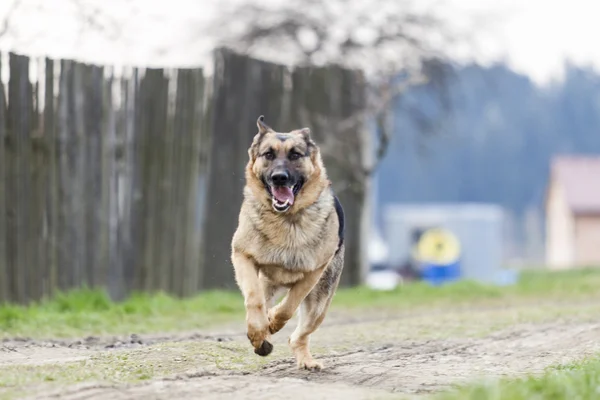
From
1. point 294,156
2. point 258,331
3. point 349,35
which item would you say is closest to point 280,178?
point 294,156

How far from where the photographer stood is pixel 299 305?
274 inches

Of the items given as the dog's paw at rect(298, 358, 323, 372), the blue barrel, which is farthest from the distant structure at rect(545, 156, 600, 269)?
the dog's paw at rect(298, 358, 323, 372)

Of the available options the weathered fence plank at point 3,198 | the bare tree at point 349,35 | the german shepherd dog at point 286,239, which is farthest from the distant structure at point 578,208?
the german shepherd dog at point 286,239

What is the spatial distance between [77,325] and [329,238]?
3706mm

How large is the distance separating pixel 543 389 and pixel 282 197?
2353mm

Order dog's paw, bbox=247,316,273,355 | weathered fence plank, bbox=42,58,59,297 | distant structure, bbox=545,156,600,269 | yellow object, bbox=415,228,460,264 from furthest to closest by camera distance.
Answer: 1. distant structure, bbox=545,156,600,269
2. yellow object, bbox=415,228,460,264
3. weathered fence plank, bbox=42,58,59,297
4. dog's paw, bbox=247,316,273,355

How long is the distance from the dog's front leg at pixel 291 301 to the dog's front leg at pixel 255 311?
13 cm

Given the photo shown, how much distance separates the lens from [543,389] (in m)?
5.14

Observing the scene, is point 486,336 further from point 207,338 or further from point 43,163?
point 43,163

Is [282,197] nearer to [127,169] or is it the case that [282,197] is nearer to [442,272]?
[127,169]

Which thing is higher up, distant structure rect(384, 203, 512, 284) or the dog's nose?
the dog's nose

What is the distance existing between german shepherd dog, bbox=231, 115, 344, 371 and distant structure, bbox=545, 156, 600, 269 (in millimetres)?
40169

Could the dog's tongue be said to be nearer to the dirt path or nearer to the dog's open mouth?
the dog's open mouth

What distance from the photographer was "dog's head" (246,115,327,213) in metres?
6.75
